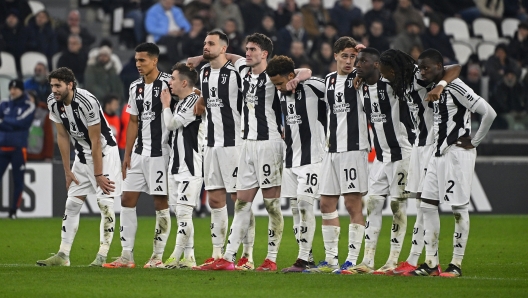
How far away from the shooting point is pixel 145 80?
434 inches

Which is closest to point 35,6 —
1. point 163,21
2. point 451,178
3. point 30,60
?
point 30,60

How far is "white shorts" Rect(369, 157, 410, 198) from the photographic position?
32.7 ft

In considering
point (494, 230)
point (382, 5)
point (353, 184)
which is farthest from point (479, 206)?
point (353, 184)

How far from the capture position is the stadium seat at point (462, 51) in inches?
945

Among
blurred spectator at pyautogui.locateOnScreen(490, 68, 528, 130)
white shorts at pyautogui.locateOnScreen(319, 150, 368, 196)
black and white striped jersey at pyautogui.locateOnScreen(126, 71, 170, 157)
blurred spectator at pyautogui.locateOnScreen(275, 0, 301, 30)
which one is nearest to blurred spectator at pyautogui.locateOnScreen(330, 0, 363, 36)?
blurred spectator at pyautogui.locateOnScreen(275, 0, 301, 30)

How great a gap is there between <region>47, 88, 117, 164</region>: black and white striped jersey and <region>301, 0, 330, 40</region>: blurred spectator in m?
13.1

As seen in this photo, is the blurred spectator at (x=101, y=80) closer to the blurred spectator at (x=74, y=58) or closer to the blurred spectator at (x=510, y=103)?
the blurred spectator at (x=74, y=58)

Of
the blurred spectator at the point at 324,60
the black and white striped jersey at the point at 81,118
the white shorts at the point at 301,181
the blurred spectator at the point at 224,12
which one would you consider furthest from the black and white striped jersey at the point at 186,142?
the blurred spectator at the point at 224,12

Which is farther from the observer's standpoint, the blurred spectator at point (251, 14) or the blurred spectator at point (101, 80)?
the blurred spectator at point (251, 14)

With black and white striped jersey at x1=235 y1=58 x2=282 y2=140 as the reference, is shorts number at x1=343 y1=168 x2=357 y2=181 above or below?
below

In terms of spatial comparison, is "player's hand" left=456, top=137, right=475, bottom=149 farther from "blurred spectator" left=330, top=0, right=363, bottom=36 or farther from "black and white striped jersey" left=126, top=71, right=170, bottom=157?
"blurred spectator" left=330, top=0, right=363, bottom=36

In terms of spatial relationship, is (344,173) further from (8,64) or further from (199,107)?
(8,64)

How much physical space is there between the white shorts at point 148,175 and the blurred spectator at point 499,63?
40.6 feet

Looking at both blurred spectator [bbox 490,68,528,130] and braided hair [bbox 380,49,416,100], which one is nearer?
braided hair [bbox 380,49,416,100]
